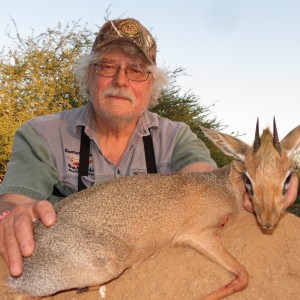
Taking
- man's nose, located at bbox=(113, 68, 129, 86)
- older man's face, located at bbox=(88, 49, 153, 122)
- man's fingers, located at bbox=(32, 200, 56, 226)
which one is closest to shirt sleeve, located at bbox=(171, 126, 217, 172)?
older man's face, located at bbox=(88, 49, 153, 122)

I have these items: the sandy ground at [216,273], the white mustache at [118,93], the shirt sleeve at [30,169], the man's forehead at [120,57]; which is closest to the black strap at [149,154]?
the white mustache at [118,93]

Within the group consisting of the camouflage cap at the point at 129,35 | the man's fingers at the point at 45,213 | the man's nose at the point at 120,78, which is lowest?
the man's fingers at the point at 45,213

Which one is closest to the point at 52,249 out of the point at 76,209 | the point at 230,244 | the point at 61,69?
the point at 76,209

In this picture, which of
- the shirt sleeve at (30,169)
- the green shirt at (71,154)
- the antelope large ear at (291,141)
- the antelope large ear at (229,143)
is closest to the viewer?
the antelope large ear at (291,141)

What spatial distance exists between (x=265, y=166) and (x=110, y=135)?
2830mm

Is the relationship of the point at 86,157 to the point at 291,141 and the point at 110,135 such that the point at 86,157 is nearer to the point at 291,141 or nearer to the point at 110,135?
the point at 110,135

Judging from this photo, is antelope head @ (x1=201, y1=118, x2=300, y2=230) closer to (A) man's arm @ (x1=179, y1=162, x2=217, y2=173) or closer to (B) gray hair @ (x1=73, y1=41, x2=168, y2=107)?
(A) man's arm @ (x1=179, y1=162, x2=217, y2=173)

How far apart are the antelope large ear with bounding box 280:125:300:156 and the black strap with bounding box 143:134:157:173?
2.01m

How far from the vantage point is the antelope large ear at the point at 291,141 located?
17.0 feet

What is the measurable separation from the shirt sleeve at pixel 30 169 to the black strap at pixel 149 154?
4.15 feet

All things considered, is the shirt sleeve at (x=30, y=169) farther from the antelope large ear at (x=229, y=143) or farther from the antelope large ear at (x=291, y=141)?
the antelope large ear at (x=291, y=141)

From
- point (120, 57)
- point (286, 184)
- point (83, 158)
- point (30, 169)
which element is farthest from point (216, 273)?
point (120, 57)

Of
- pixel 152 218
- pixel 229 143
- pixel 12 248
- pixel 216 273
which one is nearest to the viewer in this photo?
pixel 12 248

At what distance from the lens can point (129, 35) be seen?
22.4 ft
